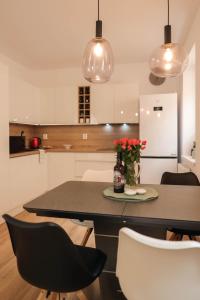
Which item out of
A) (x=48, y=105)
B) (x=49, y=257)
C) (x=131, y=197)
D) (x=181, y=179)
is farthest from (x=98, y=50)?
(x=48, y=105)

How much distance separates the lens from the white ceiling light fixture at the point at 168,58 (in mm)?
1824

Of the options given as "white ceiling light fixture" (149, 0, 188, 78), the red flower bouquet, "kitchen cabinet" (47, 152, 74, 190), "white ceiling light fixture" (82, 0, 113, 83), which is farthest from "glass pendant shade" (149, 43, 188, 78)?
"kitchen cabinet" (47, 152, 74, 190)

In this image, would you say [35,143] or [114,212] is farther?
[35,143]

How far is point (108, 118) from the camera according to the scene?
178 inches

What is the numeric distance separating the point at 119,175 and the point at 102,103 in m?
3.04

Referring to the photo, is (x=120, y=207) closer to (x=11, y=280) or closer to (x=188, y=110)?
(x=11, y=280)

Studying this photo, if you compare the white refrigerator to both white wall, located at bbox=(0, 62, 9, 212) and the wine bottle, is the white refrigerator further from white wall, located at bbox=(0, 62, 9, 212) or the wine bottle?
the wine bottle

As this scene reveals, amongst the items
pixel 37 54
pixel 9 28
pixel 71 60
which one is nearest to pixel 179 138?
pixel 71 60

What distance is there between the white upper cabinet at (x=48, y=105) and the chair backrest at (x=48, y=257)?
380 cm

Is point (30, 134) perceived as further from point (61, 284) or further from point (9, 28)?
point (61, 284)

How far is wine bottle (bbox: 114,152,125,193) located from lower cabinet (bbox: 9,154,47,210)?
2134mm

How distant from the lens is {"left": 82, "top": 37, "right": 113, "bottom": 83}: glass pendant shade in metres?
1.74

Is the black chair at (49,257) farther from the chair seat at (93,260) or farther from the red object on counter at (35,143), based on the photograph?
the red object on counter at (35,143)

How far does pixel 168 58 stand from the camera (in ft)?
6.08
